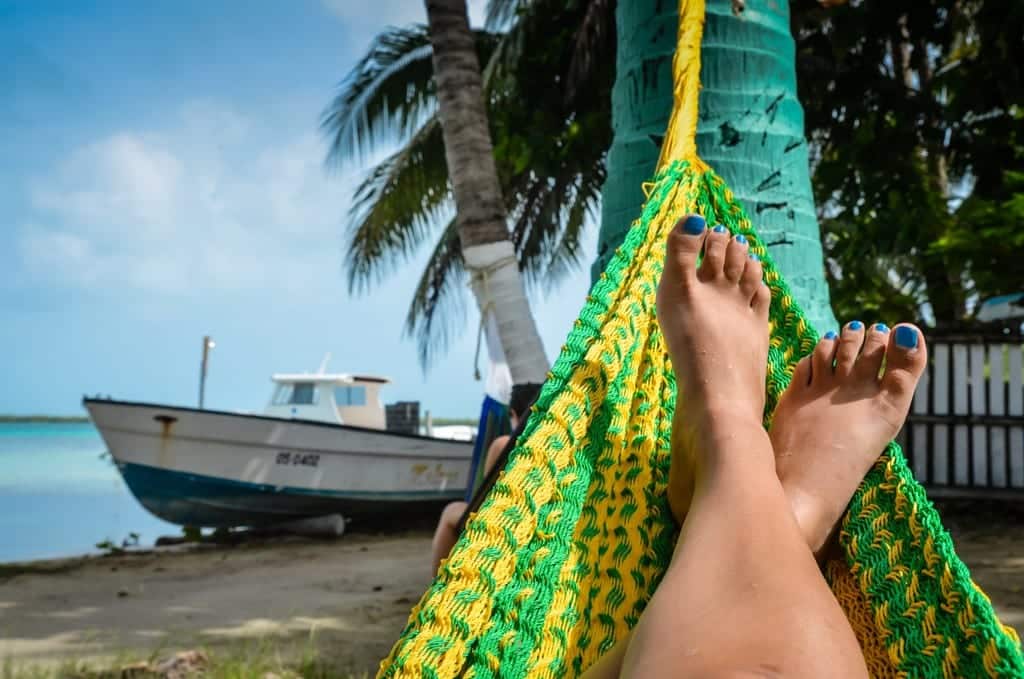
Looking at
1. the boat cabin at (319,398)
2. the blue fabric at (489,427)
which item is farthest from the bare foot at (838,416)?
the boat cabin at (319,398)

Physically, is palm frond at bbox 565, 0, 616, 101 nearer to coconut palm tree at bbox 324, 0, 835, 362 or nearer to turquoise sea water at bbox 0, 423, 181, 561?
coconut palm tree at bbox 324, 0, 835, 362

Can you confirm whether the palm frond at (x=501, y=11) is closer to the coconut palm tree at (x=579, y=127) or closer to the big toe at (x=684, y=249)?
the coconut palm tree at (x=579, y=127)

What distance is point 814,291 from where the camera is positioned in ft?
4.53

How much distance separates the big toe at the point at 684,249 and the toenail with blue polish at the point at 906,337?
0.96ft

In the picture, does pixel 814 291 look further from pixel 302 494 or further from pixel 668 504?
pixel 302 494

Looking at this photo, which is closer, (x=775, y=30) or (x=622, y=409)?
(x=622, y=409)

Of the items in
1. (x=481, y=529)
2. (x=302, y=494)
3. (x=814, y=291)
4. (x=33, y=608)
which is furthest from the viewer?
(x=302, y=494)

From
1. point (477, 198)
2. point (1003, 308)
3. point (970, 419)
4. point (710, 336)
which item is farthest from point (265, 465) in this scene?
point (710, 336)

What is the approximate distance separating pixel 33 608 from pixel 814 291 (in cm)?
413

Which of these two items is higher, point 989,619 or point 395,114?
point 395,114

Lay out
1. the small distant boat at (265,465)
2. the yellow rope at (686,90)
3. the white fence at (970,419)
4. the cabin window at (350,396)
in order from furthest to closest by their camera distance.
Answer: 1. the cabin window at (350,396)
2. the small distant boat at (265,465)
3. the white fence at (970,419)
4. the yellow rope at (686,90)

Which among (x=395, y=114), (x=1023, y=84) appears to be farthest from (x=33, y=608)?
(x=1023, y=84)

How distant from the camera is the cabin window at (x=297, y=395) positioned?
8.84 metres

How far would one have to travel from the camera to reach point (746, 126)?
4.49 ft
